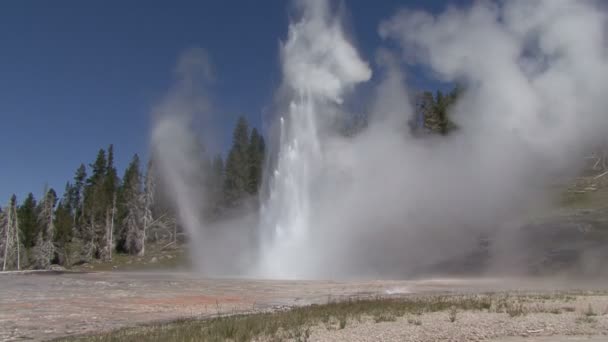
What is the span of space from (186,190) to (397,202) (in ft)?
99.9

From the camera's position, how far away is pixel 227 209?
2672 inches

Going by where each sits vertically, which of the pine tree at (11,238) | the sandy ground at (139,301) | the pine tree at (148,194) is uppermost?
the pine tree at (148,194)

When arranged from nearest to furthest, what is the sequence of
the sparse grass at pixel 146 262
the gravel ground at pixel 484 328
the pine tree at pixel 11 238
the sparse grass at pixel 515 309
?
the gravel ground at pixel 484 328 < the sparse grass at pixel 515 309 < the sparse grass at pixel 146 262 < the pine tree at pixel 11 238

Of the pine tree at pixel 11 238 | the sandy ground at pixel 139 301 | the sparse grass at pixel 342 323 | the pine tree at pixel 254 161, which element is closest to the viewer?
the sparse grass at pixel 342 323

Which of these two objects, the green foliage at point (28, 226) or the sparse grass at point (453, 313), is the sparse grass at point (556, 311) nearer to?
the sparse grass at point (453, 313)

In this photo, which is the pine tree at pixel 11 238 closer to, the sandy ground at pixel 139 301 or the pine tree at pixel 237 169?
the pine tree at pixel 237 169

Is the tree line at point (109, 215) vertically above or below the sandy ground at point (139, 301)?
above

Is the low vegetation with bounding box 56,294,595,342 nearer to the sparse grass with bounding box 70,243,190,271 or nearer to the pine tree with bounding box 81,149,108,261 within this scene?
the sparse grass with bounding box 70,243,190,271

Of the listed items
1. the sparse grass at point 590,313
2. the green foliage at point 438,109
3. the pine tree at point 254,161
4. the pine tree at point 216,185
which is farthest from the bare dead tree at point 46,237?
the sparse grass at point 590,313

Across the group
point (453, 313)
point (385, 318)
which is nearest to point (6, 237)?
point (385, 318)

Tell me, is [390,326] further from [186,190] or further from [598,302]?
[186,190]

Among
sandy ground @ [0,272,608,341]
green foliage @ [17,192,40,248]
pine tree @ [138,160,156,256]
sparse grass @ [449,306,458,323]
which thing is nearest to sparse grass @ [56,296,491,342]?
sparse grass @ [449,306,458,323]

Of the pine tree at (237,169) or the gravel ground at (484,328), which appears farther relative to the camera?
the pine tree at (237,169)

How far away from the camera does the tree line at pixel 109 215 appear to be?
64750 mm
